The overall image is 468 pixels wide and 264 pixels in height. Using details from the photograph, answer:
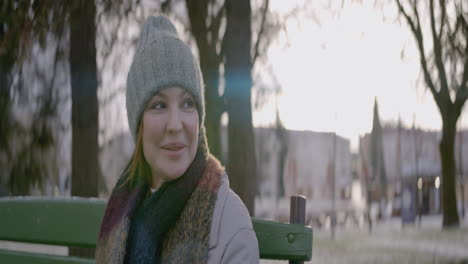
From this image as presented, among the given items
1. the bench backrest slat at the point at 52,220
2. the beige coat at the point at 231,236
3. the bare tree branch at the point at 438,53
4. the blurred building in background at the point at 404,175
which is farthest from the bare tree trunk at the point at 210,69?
the blurred building in background at the point at 404,175

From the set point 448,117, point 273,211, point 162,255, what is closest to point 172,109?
point 162,255

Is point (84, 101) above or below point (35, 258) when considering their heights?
above

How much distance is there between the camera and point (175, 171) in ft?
6.61

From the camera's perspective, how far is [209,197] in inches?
77.6

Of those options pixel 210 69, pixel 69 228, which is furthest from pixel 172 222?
pixel 210 69

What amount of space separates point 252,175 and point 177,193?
373 cm

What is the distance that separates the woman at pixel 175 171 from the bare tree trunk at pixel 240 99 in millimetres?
3208

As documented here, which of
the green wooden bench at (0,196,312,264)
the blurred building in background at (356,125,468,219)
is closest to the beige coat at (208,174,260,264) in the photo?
the green wooden bench at (0,196,312,264)

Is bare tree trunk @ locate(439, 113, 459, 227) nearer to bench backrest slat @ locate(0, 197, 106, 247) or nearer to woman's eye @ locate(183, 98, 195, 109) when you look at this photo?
bench backrest slat @ locate(0, 197, 106, 247)

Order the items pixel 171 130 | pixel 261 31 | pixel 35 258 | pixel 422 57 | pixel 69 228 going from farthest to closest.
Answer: pixel 422 57 < pixel 261 31 < pixel 35 258 < pixel 69 228 < pixel 171 130

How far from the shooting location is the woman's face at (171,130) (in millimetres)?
1996

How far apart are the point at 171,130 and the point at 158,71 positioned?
18 centimetres

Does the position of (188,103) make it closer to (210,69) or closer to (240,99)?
(240,99)

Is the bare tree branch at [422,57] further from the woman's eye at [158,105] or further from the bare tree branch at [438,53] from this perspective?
the woman's eye at [158,105]
